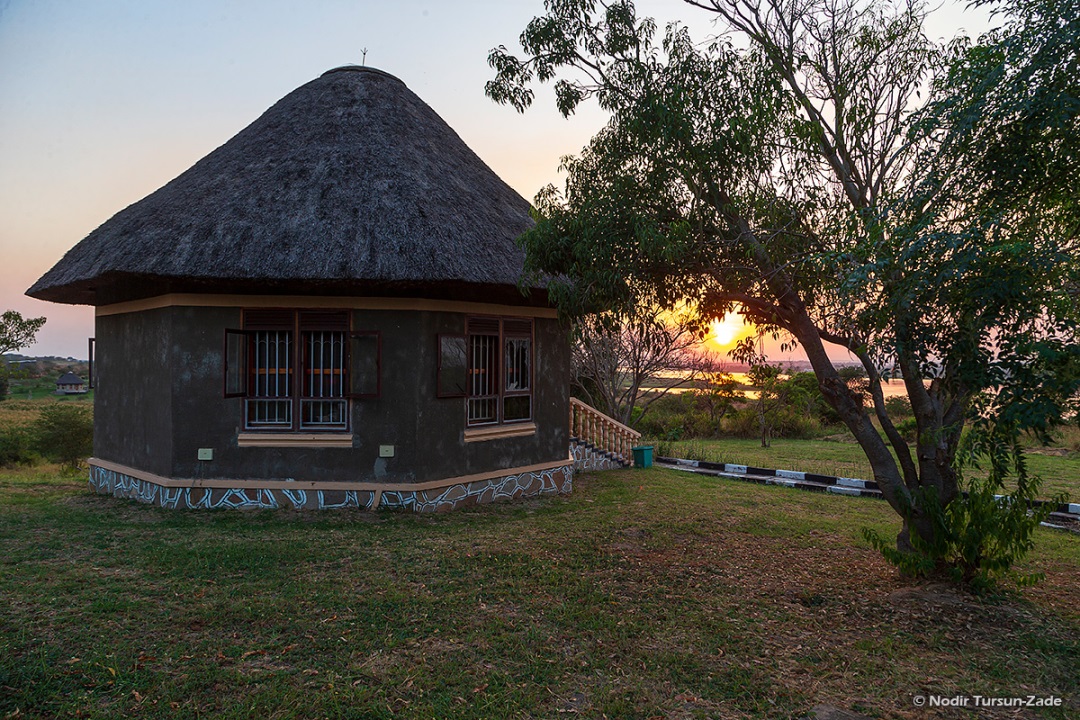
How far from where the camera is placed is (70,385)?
41688 mm

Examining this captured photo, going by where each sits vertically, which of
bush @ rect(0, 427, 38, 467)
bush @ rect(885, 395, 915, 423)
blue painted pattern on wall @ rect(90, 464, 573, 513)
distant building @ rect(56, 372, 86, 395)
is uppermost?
distant building @ rect(56, 372, 86, 395)

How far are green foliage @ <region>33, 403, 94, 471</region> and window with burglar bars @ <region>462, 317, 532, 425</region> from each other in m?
12.8

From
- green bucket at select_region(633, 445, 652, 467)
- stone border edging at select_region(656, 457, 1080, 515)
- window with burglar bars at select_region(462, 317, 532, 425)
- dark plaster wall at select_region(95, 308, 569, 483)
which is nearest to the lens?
dark plaster wall at select_region(95, 308, 569, 483)

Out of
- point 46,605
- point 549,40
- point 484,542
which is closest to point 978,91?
point 549,40

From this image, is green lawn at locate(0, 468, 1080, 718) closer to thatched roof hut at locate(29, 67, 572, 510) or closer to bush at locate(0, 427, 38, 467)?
thatched roof hut at locate(29, 67, 572, 510)

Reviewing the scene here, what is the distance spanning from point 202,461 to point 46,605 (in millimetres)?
3450

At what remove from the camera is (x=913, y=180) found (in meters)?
5.34

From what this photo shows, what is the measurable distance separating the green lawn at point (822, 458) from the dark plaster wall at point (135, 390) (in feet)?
34.6

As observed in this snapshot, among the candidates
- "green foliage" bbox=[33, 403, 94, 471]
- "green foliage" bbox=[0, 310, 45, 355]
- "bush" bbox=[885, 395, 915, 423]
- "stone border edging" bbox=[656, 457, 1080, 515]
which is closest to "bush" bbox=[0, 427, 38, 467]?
"green foliage" bbox=[33, 403, 94, 471]

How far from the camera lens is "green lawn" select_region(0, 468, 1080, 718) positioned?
148 inches

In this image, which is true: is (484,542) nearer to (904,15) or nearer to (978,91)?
(978,91)

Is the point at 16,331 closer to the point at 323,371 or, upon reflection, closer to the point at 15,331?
the point at 15,331

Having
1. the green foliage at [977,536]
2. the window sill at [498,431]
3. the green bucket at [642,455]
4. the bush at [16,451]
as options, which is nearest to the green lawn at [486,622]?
the green foliage at [977,536]

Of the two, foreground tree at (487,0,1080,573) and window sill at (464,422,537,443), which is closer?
foreground tree at (487,0,1080,573)
